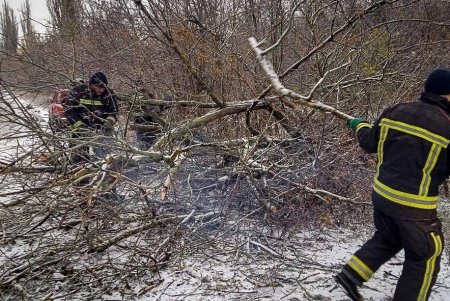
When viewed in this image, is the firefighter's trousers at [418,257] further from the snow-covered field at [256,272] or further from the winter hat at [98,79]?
the winter hat at [98,79]

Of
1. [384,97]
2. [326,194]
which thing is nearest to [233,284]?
[326,194]

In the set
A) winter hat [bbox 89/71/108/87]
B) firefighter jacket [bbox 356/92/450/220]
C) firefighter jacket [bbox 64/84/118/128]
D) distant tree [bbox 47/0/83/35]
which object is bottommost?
firefighter jacket [bbox 356/92/450/220]

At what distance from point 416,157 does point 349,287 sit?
3.03 ft

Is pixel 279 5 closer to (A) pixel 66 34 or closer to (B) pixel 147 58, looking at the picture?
(B) pixel 147 58

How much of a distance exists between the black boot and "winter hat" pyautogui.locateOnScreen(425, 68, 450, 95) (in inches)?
50.2

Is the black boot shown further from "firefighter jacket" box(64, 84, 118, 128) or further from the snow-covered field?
"firefighter jacket" box(64, 84, 118, 128)

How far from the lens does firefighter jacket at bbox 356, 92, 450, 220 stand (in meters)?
2.09

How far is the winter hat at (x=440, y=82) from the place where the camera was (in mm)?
2150

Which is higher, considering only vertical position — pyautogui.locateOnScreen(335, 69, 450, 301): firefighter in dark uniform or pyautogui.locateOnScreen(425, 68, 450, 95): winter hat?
pyautogui.locateOnScreen(425, 68, 450, 95): winter hat

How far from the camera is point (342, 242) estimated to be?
3.38 metres

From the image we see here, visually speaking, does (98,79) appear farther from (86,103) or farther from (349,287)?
(349,287)

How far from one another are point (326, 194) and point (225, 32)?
12.7 ft

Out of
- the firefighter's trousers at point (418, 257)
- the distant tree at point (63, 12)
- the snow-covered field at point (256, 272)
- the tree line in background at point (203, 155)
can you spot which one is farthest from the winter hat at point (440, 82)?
the distant tree at point (63, 12)

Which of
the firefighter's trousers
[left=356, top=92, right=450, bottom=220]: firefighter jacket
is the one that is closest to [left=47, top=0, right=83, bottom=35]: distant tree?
[left=356, top=92, right=450, bottom=220]: firefighter jacket
